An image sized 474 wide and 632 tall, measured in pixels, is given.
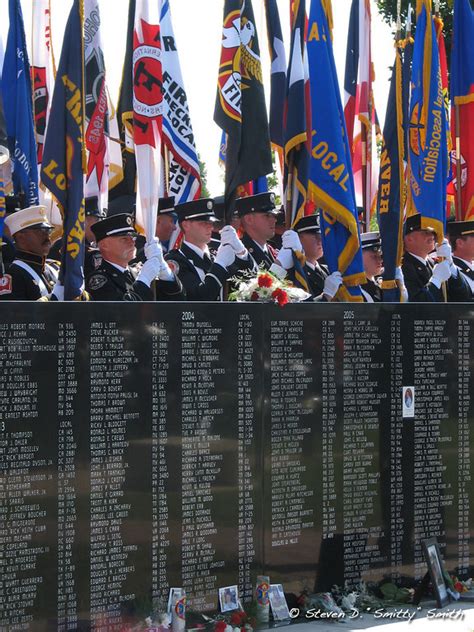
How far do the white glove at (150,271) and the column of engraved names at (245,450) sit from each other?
33.5 inches

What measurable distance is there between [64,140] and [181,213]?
1.43 m

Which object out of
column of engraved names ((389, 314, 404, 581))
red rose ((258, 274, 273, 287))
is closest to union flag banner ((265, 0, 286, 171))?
column of engraved names ((389, 314, 404, 581))

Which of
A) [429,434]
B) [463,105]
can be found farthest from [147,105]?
[463,105]

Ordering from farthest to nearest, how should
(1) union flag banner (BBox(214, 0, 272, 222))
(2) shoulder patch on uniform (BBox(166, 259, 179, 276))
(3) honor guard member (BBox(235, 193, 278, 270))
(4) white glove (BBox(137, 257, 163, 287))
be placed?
(3) honor guard member (BBox(235, 193, 278, 270)) < (1) union flag banner (BBox(214, 0, 272, 222)) < (2) shoulder patch on uniform (BBox(166, 259, 179, 276)) < (4) white glove (BBox(137, 257, 163, 287))

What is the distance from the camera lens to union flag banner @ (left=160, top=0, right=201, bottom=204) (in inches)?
370

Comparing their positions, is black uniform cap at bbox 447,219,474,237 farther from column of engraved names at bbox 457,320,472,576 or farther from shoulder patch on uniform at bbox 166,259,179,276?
shoulder patch on uniform at bbox 166,259,179,276

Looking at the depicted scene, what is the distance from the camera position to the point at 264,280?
24.5 feet

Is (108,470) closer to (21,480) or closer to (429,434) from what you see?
(21,480)

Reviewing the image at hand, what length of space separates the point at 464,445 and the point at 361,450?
1.09 meters

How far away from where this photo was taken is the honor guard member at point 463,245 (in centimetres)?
1028

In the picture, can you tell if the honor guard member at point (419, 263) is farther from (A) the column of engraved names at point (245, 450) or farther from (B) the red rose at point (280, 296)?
(A) the column of engraved names at point (245, 450)

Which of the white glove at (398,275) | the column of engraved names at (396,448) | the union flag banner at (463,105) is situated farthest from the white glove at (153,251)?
the union flag banner at (463,105)

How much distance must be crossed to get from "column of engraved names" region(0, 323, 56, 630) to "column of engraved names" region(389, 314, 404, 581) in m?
2.84

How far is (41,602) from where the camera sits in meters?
6.17
